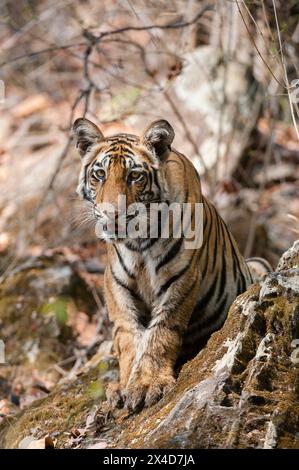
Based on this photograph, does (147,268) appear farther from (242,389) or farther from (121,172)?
(242,389)

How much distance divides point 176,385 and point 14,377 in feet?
10.6

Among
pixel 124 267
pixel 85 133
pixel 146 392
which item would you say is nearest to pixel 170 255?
pixel 124 267

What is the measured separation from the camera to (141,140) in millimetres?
5668

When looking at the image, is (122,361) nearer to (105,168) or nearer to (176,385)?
(176,385)

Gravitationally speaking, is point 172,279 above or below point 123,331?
above

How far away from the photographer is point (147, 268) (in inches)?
219

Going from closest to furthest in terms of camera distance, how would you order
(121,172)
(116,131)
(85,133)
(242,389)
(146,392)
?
(242,389)
(146,392)
(121,172)
(85,133)
(116,131)

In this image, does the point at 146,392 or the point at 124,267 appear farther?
the point at 124,267

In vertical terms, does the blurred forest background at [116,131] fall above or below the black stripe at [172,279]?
above

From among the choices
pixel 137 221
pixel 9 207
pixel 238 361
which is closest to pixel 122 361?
pixel 137 221

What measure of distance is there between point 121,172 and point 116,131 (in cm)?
559

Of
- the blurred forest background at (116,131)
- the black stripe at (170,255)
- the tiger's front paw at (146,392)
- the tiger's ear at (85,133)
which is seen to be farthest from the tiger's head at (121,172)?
the blurred forest background at (116,131)

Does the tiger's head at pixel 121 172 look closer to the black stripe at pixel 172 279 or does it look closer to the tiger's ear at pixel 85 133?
the tiger's ear at pixel 85 133

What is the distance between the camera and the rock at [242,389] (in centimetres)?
410
